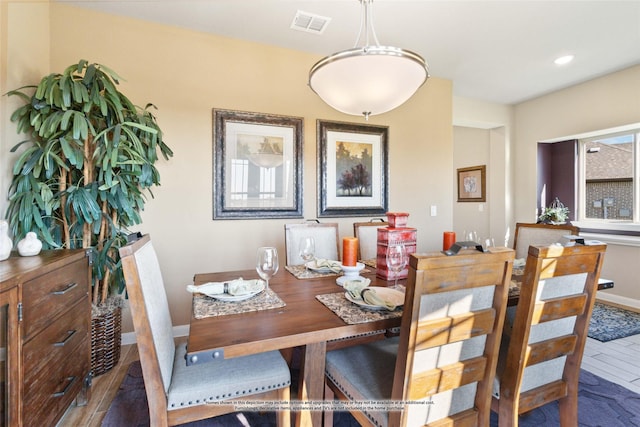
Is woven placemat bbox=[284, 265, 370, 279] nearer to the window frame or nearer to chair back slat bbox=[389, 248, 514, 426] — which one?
chair back slat bbox=[389, 248, 514, 426]

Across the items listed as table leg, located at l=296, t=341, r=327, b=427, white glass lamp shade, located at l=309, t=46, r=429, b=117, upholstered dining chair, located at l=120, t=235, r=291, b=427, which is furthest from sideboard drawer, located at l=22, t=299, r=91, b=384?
white glass lamp shade, located at l=309, t=46, r=429, b=117

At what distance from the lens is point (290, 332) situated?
1.03 metres

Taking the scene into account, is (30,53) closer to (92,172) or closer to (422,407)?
(92,172)

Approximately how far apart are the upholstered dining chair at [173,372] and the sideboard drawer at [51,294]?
472mm

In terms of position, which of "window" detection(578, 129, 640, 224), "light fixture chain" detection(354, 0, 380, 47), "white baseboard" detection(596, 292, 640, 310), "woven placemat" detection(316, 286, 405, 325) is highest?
"light fixture chain" detection(354, 0, 380, 47)

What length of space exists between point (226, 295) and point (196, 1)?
221cm

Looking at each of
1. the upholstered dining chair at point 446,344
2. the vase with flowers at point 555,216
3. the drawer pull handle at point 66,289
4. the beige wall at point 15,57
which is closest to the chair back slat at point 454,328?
the upholstered dining chair at point 446,344

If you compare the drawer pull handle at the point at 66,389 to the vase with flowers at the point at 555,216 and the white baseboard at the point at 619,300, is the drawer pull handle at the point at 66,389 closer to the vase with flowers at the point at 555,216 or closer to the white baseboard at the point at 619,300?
the vase with flowers at the point at 555,216

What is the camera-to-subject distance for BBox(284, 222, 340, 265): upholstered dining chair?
2.26 meters

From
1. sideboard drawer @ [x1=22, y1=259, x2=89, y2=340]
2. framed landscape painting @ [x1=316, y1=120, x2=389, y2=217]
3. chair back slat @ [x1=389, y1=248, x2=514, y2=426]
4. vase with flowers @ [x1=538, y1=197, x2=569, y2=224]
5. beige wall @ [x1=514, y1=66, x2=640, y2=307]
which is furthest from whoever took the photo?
vase with flowers @ [x1=538, y1=197, x2=569, y2=224]

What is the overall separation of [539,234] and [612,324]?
64.9 inches

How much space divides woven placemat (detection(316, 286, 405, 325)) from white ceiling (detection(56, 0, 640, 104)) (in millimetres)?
2147

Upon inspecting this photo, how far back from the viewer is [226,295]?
134 centimetres

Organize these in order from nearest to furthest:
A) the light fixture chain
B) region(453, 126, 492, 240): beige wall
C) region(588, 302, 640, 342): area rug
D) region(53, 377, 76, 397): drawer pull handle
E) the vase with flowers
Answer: region(53, 377, 76, 397): drawer pull handle < the light fixture chain < region(588, 302, 640, 342): area rug < the vase with flowers < region(453, 126, 492, 240): beige wall
